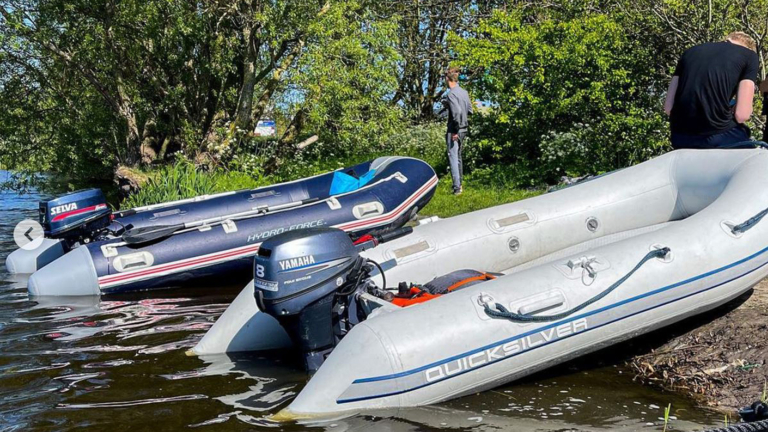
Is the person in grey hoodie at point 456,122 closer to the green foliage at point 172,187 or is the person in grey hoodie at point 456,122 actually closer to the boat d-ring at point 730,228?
the green foliage at point 172,187

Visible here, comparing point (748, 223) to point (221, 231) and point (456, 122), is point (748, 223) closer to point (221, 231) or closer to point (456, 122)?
point (221, 231)

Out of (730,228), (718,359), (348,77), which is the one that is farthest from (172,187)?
(718,359)

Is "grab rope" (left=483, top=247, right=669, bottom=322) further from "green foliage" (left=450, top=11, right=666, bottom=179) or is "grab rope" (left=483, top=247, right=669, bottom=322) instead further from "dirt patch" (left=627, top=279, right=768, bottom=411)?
"green foliage" (left=450, top=11, right=666, bottom=179)

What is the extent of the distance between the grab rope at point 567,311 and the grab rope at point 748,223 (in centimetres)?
51

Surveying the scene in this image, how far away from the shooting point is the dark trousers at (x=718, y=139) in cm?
541

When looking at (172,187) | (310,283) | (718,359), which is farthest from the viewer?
(172,187)

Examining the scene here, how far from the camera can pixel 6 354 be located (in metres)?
4.83

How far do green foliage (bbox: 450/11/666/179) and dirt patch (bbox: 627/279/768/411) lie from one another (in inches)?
181

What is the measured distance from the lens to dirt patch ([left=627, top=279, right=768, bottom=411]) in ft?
13.0

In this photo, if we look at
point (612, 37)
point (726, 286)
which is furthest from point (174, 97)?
point (726, 286)

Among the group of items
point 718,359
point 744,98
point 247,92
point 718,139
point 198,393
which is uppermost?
point 247,92

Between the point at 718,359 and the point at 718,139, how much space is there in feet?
6.11

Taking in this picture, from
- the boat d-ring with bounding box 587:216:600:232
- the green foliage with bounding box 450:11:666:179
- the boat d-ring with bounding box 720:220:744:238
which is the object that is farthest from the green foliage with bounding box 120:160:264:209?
the boat d-ring with bounding box 720:220:744:238

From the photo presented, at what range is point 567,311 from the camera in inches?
158
